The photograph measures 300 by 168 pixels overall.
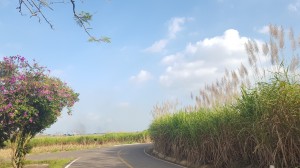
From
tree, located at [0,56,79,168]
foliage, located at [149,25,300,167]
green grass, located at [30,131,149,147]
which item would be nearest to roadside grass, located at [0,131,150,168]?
green grass, located at [30,131,149,147]

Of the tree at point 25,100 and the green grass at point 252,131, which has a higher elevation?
the tree at point 25,100

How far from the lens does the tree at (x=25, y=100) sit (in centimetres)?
2681

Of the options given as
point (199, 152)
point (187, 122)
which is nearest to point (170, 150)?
point (187, 122)

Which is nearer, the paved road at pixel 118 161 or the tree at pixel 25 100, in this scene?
the paved road at pixel 118 161

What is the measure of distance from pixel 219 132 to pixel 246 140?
3364 millimetres

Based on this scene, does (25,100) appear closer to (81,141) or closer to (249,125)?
(249,125)

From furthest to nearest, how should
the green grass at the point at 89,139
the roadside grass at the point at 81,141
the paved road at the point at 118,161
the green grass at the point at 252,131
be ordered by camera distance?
1. the green grass at the point at 89,139
2. the roadside grass at the point at 81,141
3. the paved road at the point at 118,161
4. the green grass at the point at 252,131

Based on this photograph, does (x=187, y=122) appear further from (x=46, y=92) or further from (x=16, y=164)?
(x=46, y=92)

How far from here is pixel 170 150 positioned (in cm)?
2636

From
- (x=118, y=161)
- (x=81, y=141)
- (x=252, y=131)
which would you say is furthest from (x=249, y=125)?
(x=81, y=141)

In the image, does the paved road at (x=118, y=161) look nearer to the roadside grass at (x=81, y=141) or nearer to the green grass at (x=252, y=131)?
the green grass at (x=252, y=131)

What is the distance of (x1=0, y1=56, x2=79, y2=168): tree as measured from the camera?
26812 mm

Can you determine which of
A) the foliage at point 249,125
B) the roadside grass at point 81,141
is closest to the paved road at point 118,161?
the foliage at point 249,125

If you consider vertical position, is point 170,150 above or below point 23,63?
below
